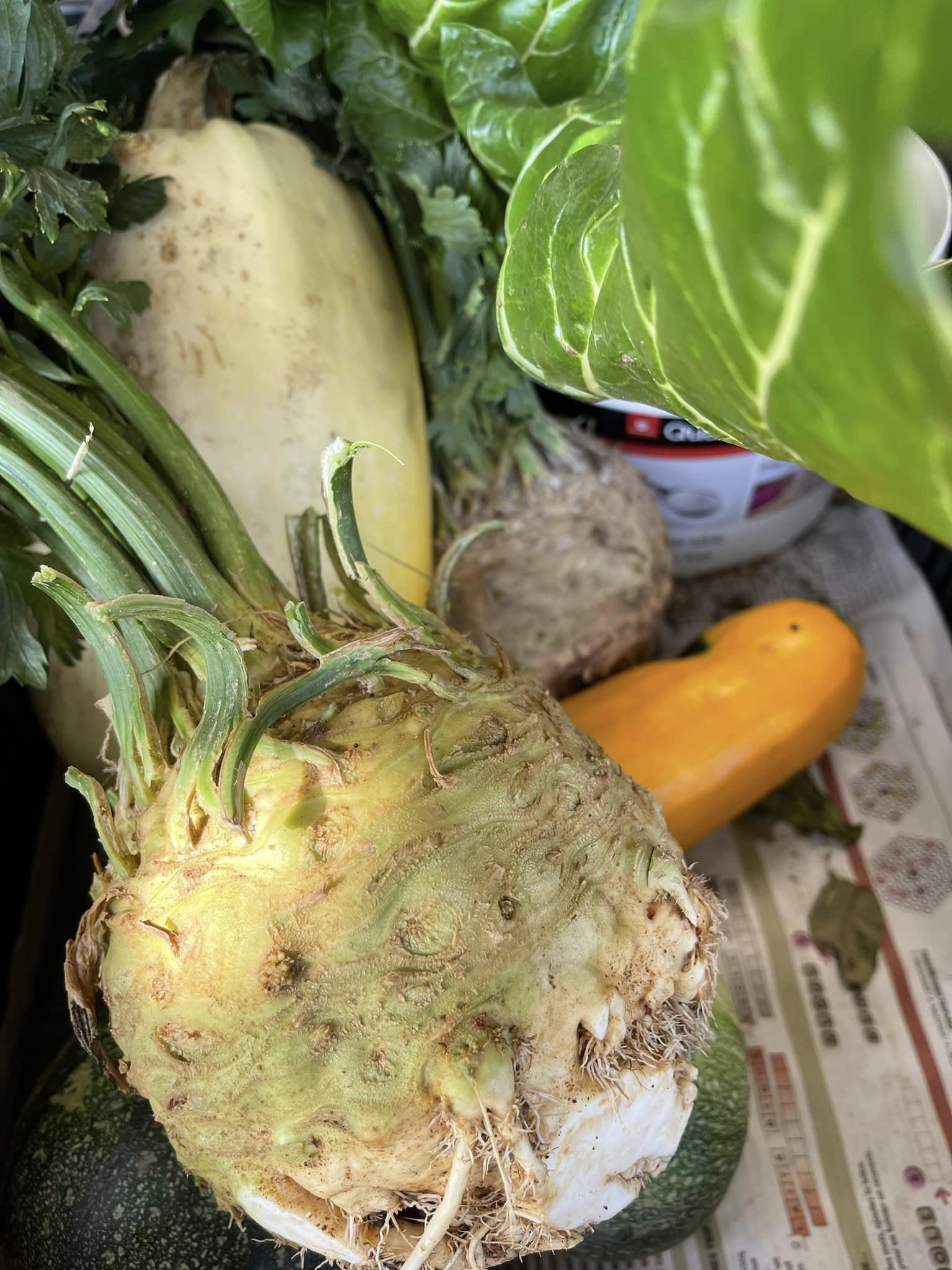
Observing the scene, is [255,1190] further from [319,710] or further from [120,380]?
[120,380]

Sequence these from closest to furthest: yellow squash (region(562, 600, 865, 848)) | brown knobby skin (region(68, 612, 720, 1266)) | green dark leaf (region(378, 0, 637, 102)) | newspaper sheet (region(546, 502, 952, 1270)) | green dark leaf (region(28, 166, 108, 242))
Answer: brown knobby skin (region(68, 612, 720, 1266)) < green dark leaf (region(28, 166, 108, 242)) < green dark leaf (region(378, 0, 637, 102)) < newspaper sheet (region(546, 502, 952, 1270)) < yellow squash (region(562, 600, 865, 848))

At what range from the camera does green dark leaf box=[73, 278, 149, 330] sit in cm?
66

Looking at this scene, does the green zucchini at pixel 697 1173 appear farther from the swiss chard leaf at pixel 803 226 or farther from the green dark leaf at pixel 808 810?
the swiss chard leaf at pixel 803 226

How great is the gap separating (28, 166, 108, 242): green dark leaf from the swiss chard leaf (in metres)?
0.41

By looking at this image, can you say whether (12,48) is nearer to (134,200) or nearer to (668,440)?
(134,200)

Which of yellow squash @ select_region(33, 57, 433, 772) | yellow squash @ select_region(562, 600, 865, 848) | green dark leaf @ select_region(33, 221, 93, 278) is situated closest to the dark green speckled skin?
yellow squash @ select_region(33, 57, 433, 772)

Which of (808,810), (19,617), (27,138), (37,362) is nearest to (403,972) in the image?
(19,617)

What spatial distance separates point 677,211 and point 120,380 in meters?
0.46

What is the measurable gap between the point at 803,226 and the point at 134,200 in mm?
667

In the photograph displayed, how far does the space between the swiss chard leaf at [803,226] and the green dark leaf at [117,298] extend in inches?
17.1

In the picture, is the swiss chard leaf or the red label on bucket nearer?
the swiss chard leaf

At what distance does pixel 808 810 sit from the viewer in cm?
106

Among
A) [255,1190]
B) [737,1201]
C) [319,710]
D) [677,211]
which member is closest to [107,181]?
[319,710]

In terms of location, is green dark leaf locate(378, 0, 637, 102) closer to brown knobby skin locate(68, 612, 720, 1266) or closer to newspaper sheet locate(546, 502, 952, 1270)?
brown knobby skin locate(68, 612, 720, 1266)
